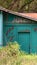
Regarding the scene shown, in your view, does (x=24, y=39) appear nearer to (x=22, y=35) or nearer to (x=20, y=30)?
(x=22, y=35)

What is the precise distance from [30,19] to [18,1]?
15386 mm

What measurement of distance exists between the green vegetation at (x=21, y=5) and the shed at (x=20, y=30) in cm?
1402

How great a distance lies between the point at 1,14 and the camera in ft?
65.6

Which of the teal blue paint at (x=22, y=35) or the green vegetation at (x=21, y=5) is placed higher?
the green vegetation at (x=21, y=5)

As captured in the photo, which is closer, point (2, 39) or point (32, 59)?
point (32, 59)

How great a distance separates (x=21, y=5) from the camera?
35.2m

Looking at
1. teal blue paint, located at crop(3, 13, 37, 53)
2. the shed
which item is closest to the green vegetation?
the shed

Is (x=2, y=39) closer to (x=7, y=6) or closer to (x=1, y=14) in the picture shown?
(x=1, y=14)

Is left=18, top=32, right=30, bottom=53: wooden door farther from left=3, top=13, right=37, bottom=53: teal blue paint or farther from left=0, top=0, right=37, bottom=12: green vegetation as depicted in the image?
left=0, top=0, right=37, bottom=12: green vegetation

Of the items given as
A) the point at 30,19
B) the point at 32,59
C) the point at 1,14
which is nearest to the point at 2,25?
the point at 1,14

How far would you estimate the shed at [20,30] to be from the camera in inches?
808

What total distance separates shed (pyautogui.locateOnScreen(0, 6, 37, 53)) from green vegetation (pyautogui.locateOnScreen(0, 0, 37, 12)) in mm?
14020

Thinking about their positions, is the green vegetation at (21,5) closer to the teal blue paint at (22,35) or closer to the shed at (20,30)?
the shed at (20,30)

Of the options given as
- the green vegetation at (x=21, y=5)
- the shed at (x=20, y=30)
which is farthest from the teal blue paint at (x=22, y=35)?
the green vegetation at (x=21, y=5)
